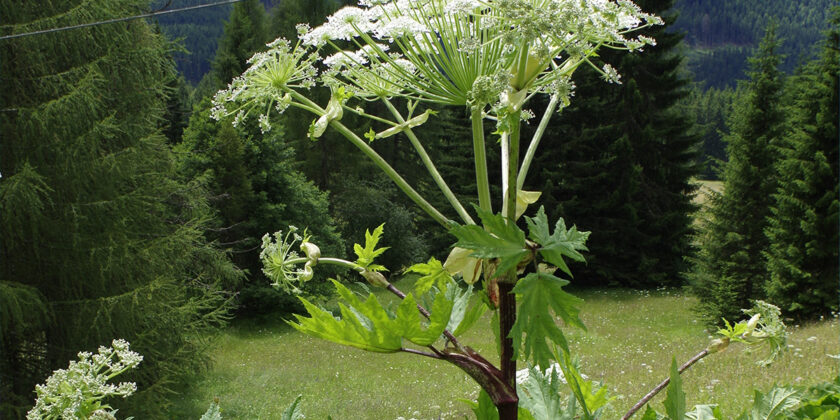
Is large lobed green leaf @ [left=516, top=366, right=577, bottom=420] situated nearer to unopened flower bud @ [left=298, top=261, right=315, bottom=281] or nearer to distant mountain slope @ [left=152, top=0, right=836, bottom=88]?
unopened flower bud @ [left=298, top=261, right=315, bottom=281]

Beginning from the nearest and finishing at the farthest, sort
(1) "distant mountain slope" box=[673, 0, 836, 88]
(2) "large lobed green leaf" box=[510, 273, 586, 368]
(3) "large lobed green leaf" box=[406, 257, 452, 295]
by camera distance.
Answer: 1. (2) "large lobed green leaf" box=[510, 273, 586, 368]
2. (3) "large lobed green leaf" box=[406, 257, 452, 295]
3. (1) "distant mountain slope" box=[673, 0, 836, 88]

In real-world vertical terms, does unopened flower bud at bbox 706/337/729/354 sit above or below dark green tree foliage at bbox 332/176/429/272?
above

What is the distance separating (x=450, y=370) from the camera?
10289mm

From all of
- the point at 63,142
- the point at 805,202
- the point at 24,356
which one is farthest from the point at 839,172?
the point at 24,356

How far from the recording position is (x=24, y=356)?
24.4 ft

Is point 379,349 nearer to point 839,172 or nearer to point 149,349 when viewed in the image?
point 149,349

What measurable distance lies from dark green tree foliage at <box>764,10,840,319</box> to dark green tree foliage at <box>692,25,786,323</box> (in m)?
1.15

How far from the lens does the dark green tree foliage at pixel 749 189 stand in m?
13.0

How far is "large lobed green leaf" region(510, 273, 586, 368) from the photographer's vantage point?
50 centimetres

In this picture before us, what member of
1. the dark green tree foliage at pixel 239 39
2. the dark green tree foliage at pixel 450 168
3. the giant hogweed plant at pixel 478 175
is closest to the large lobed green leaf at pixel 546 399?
the giant hogweed plant at pixel 478 175

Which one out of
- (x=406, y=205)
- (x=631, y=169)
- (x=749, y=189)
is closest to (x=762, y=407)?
(x=749, y=189)

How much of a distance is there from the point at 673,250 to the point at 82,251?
14.7 metres

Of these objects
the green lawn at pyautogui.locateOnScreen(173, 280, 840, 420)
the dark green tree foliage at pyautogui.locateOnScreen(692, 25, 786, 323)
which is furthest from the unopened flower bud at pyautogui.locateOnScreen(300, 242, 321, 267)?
the dark green tree foliage at pyautogui.locateOnScreen(692, 25, 786, 323)

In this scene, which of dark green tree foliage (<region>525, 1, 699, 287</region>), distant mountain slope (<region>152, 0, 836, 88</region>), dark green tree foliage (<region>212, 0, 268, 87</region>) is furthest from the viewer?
distant mountain slope (<region>152, 0, 836, 88</region>)
